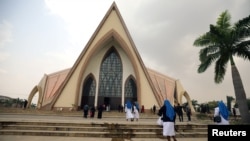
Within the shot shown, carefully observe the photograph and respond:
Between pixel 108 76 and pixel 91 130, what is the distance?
677 inches

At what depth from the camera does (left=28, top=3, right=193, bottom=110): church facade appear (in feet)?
70.2

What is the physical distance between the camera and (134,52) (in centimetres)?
2306

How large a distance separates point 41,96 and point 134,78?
14.4 metres

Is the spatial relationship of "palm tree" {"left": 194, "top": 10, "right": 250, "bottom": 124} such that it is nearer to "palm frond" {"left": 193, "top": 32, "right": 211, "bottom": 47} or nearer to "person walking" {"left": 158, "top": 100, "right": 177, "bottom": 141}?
"palm frond" {"left": 193, "top": 32, "right": 211, "bottom": 47}

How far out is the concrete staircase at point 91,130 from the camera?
6.17 meters

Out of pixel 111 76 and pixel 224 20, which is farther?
pixel 111 76

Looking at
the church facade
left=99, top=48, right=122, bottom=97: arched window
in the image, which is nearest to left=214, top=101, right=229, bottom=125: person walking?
the church facade

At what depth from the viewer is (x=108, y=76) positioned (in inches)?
933

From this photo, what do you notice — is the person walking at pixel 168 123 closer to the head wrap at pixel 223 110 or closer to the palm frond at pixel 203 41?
the head wrap at pixel 223 110

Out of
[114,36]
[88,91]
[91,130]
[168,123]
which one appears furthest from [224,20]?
[88,91]

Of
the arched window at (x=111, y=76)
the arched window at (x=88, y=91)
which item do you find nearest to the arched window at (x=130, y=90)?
the arched window at (x=111, y=76)

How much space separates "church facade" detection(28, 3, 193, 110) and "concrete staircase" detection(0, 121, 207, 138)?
1393cm

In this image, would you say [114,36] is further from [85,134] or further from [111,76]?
[85,134]

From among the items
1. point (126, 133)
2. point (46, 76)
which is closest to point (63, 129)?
point (126, 133)
